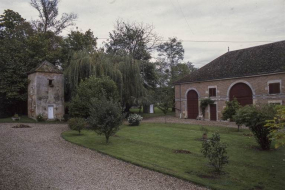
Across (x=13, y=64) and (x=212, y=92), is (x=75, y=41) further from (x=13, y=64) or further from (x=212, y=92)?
(x=212, y=92)

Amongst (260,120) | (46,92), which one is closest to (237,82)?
(260,120)

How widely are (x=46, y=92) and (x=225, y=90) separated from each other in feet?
67.9

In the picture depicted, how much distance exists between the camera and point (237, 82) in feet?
80.4

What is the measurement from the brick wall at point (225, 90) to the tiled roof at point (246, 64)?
1.85 feet

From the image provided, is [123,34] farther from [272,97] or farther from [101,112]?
[101,112]

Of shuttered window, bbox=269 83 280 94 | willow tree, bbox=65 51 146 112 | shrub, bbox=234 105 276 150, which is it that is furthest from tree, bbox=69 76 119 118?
shuttered window, bbox=269 83 280 94

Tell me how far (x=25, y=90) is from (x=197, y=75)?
22409 mm

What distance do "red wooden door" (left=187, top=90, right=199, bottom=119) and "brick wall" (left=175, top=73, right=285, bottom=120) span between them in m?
0.49

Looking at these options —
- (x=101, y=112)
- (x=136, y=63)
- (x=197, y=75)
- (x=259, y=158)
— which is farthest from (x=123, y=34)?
(x=259, y=158)

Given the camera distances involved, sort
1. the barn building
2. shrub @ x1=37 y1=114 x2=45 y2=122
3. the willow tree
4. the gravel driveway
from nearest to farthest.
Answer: the gravel driveway
the barn building
the willow tree
shrub @ x1=37 y1=114 x2=45 y2=122

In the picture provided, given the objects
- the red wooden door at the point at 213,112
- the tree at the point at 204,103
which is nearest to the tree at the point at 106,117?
the tree at the point at 204,103

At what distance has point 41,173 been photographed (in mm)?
7766

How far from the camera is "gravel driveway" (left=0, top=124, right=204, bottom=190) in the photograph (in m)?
6.76

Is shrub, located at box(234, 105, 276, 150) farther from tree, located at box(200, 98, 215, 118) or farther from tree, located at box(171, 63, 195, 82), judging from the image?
tree, located at box(171, 63, 195, 82)
